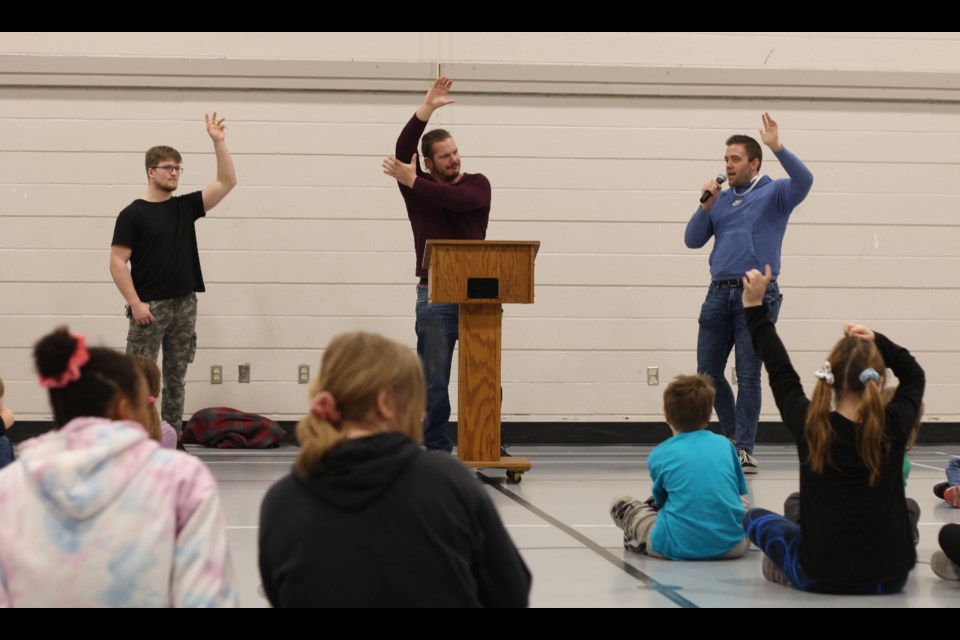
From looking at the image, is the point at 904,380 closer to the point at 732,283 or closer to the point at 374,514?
the point at 374,514

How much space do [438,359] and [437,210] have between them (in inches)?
29.2

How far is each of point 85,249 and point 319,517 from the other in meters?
6.20

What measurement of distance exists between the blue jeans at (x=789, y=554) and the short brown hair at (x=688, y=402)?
452 mm

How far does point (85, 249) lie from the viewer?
7375 millimetres

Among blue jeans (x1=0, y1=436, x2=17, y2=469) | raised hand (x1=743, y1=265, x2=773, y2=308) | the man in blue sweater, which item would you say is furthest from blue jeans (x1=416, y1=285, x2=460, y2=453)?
raised hand (x1=743, y1=265, x2=773, y2=308)

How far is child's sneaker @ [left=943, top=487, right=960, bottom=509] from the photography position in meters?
4.85

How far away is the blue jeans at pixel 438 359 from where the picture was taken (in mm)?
5344

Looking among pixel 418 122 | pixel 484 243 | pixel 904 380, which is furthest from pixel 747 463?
pixel 904 380

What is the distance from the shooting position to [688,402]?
3.68 m

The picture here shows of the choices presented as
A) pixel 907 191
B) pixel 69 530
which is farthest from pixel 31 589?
pixel 907 191

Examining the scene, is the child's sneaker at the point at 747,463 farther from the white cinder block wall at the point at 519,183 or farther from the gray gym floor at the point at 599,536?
the white cinder block wall at the point at 519,183

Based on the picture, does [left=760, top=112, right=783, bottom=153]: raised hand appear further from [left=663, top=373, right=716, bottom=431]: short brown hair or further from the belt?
[left=663, top=373, right=716, bottom=431]: short brown hair

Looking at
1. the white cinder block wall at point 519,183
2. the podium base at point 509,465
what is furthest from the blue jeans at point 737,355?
the white cinder block wall at point 519,183

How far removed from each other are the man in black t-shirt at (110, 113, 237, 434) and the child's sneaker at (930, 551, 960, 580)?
13.9ft
